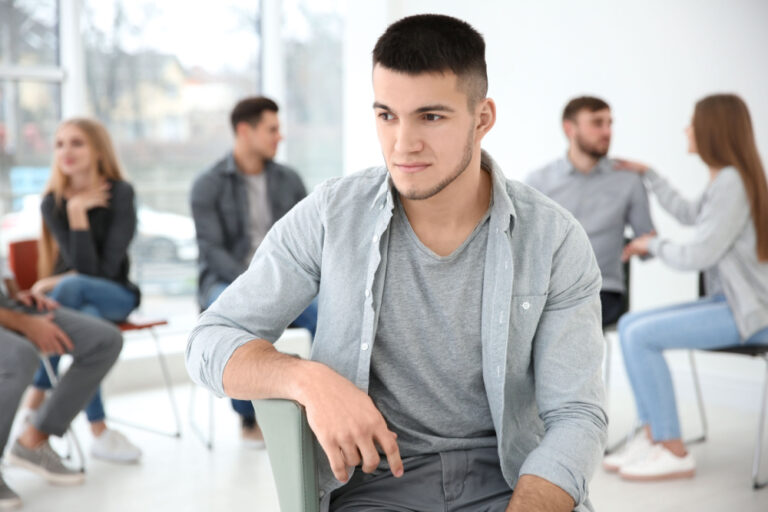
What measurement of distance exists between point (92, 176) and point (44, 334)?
0.84 meters

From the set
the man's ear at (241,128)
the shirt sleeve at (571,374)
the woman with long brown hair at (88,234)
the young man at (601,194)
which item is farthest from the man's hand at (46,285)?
the shirt sleeve at (571,374)

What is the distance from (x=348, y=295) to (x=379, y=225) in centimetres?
14

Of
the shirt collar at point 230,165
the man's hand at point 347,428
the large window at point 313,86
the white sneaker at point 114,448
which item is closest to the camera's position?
the man's hand at point 347,428

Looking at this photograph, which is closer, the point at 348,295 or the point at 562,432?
the point at 562,432

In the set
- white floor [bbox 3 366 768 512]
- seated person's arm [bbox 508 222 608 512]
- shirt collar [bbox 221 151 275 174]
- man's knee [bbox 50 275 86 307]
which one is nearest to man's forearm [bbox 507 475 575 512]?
seated person's arm [bbox 508 222 608 512]

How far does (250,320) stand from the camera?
161cm

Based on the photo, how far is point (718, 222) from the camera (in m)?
3.28

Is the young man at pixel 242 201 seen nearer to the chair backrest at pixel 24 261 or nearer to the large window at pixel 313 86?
the chair backrest at pixel 24 261

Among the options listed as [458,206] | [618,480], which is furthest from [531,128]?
[458,206]

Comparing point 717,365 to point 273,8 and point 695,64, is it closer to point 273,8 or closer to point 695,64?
point 695,64

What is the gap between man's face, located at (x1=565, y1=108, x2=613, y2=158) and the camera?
385 centimetres

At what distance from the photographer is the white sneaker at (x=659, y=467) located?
330cm

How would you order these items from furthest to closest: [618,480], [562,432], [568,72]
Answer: [568,72]
[618,480]
[562,432]

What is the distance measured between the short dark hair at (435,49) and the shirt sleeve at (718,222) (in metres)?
2.00
